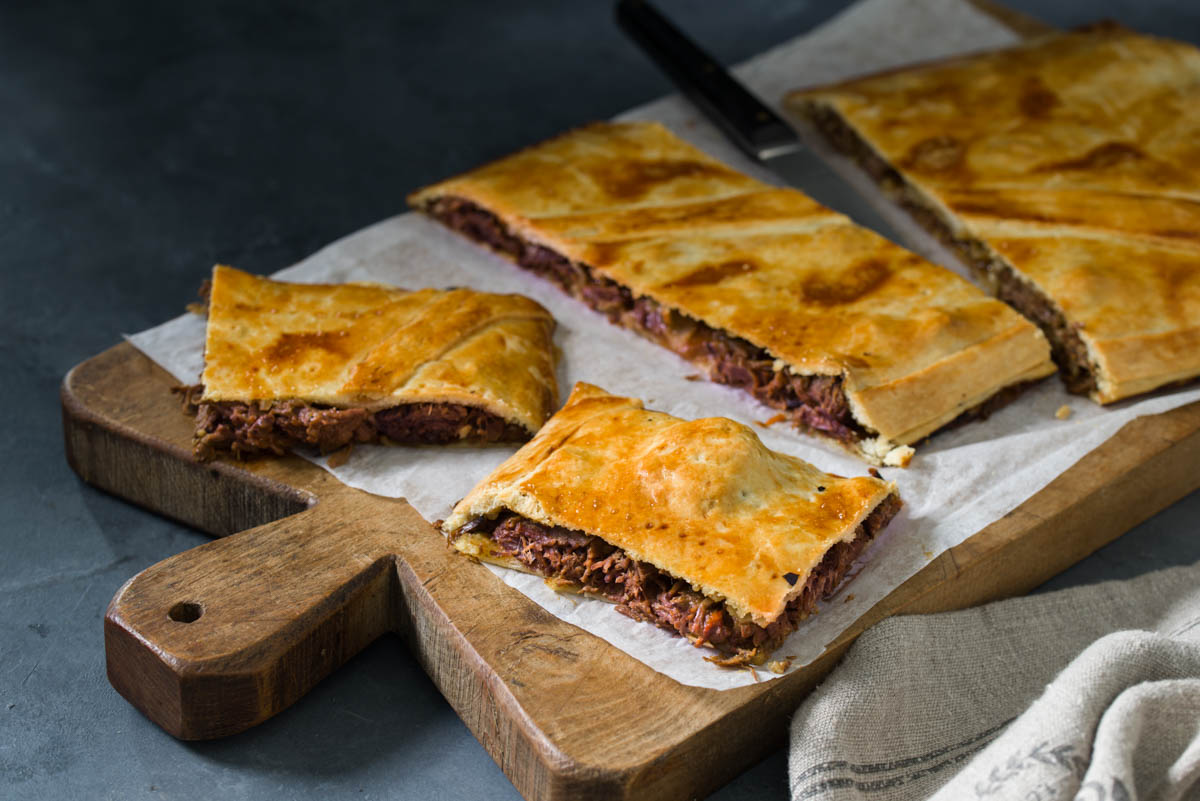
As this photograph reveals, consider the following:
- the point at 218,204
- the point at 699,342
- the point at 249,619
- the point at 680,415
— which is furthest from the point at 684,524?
the point at 218,204

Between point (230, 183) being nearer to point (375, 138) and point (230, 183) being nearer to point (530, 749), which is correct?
point (375, 138)

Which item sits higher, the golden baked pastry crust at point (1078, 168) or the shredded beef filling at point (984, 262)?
the golden baked pastry crust at point (1078, 168)

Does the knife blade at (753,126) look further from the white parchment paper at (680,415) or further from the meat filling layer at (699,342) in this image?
the meat filling layer at (699,342)

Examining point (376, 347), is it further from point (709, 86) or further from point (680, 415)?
point (709, 86)

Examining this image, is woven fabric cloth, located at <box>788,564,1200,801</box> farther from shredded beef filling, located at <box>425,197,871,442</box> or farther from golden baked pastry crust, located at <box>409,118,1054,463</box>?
shredded beef filling, located at <box>425,197,871,442</box>

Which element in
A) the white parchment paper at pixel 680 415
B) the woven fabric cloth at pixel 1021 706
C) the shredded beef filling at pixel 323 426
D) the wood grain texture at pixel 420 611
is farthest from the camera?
the shredded beef filling at pixel 323 426

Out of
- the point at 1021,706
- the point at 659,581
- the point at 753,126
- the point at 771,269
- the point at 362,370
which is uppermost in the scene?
the point at 753,126

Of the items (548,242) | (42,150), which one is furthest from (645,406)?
(42,150)

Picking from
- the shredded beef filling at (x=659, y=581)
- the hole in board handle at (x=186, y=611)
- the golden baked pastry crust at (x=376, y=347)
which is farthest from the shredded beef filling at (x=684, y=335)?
the hole in board handle at (x=186, y=611)
